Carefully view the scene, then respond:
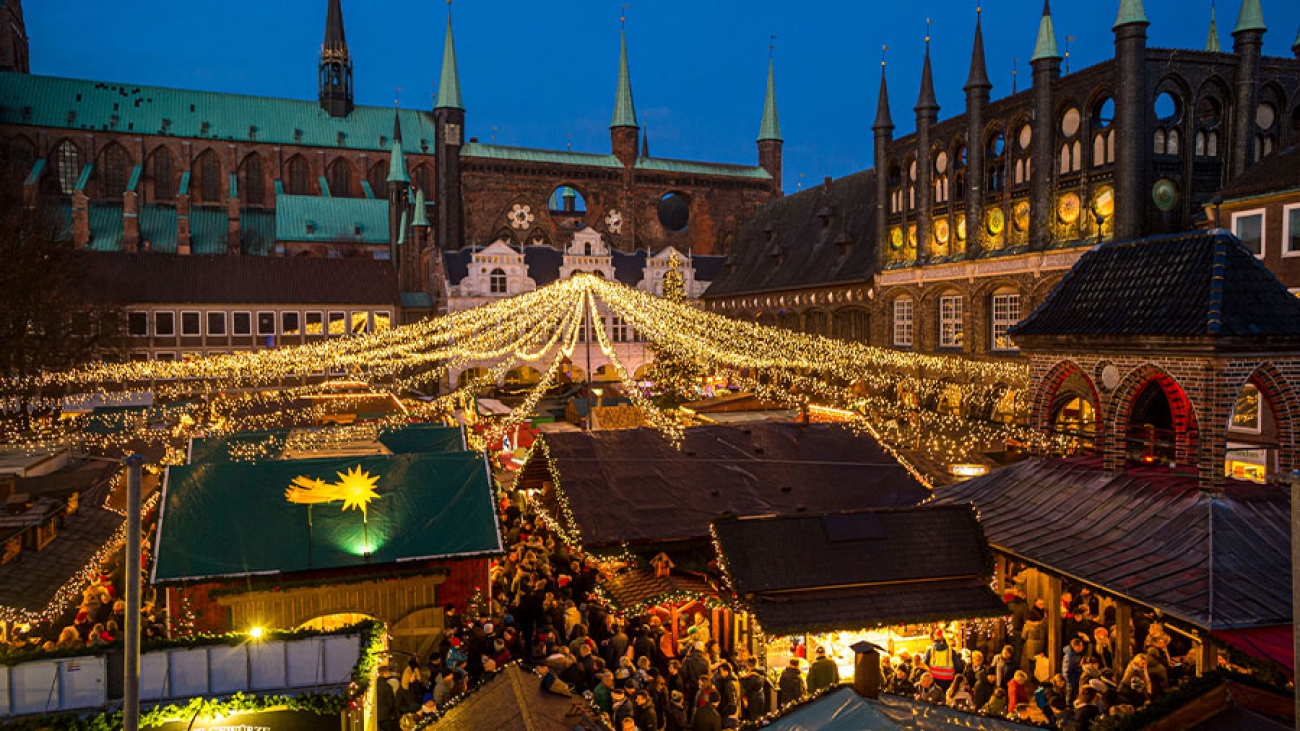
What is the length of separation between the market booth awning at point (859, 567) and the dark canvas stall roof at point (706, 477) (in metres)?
2.40

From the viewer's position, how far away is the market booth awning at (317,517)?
13305 millimetres

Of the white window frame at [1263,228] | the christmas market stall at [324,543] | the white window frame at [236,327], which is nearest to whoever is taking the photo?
the christmas market stall at [324,543]

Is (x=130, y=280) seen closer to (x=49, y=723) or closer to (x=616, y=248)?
(x=616, y=248)

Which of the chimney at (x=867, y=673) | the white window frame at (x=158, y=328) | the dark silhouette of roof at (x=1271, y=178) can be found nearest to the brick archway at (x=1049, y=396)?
the chimney at (x=867, y=673)

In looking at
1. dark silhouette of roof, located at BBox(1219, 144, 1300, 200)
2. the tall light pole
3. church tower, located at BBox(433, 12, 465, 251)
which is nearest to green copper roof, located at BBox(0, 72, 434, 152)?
church tower, located at BBox(433, 12, 465, 251)

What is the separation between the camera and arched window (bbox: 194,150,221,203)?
2591 inches

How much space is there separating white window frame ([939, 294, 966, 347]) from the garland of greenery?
97.0 feet

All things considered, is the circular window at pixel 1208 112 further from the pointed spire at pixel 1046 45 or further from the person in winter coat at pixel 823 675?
Result: the person in winter coat at pixel 823 675

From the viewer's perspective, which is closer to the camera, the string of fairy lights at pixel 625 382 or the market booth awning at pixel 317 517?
the market booth awning at pixel 317 517

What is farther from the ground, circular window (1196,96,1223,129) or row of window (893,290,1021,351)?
circular window (1196,96,1223,129)

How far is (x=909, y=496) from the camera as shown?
623 inches

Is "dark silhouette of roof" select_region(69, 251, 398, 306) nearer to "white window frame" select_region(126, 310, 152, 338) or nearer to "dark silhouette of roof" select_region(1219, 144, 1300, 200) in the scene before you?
"white window frame" select_region(126, 310, 152, 338)

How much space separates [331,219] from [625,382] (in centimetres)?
5044

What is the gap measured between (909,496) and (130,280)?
5148 centimetres
